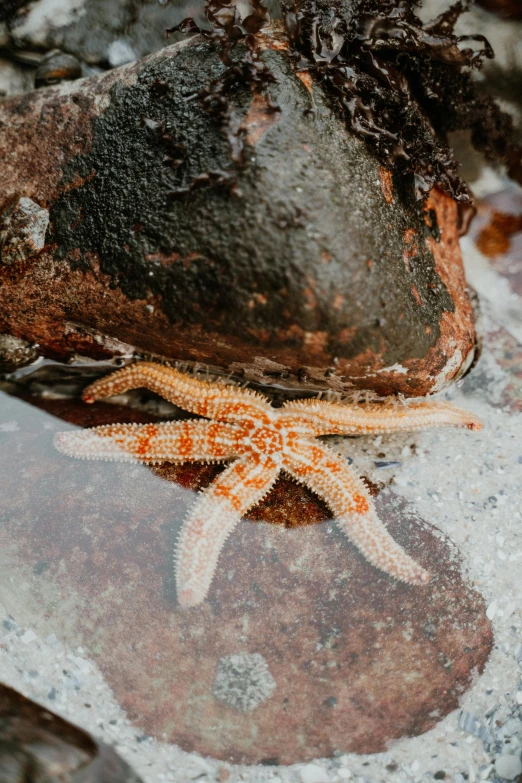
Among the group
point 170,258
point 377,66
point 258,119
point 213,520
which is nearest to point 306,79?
point 258,119

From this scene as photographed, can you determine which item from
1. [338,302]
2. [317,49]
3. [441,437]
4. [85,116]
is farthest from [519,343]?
[85,116]

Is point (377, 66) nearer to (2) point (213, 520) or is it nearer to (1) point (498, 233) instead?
(1) point (498, 233)

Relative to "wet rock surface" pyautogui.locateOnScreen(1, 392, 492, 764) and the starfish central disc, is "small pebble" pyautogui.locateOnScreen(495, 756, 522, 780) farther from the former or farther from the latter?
the starfish central disc

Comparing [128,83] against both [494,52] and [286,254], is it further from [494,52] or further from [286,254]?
[494,52]

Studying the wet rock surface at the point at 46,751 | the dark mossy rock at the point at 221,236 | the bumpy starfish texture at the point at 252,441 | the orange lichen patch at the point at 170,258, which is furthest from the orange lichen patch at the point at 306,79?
the wet rock surface at the point at 46,751

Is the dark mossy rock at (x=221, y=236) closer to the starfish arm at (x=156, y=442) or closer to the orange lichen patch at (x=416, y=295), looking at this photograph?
the orange lichen patch at (x=416, y=295)

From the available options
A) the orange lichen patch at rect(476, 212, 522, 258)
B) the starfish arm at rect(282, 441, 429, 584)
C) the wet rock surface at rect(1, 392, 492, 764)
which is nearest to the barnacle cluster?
the orange lichen patch at rect(476, 212, 522, 258)
